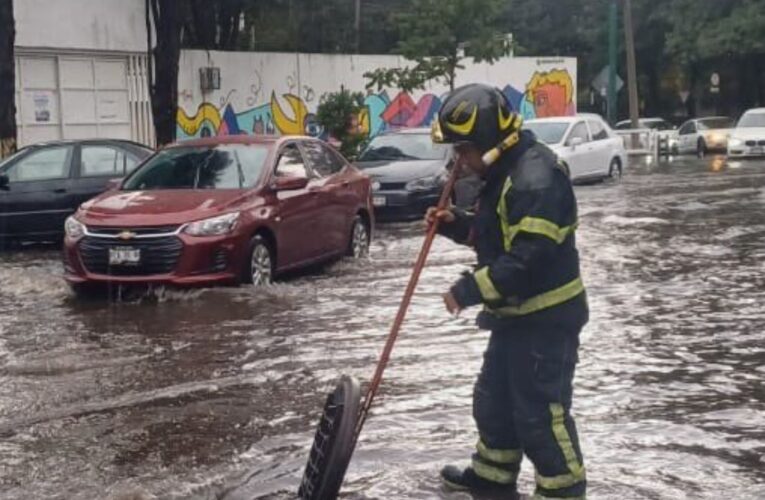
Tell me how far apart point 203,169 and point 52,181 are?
4.58 m

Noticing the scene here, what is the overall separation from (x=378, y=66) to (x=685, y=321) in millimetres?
24706

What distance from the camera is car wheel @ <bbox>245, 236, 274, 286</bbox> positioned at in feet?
39.9

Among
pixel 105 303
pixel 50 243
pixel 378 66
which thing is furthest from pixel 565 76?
pixel 105 303

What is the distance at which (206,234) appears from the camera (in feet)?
38.4

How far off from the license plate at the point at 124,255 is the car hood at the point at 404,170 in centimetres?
820

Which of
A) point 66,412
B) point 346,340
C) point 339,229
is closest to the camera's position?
point 66,412

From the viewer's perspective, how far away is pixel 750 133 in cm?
3716

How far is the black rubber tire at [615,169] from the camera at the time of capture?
28.5 m

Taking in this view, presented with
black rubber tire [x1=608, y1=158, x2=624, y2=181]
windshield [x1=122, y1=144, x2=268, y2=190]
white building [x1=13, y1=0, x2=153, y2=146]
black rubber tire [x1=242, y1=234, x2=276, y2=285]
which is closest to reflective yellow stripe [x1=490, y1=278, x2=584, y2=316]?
black rubber tire [x1=242, y1=234, x2=276, y2=285]

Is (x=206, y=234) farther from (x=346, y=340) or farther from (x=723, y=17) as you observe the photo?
(x=723, y=17)

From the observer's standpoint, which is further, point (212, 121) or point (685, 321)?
point (212, 121)

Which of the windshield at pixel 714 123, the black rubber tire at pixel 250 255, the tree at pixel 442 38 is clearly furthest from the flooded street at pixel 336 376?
the windshield at pixel 714 123

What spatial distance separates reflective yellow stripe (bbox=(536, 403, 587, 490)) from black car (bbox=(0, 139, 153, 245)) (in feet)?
39.0

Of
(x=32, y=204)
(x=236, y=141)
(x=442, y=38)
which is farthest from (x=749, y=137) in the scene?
(x=236, y=141)
